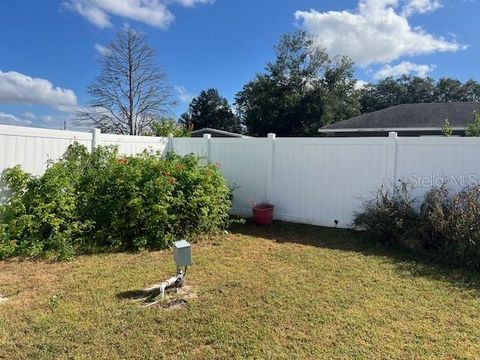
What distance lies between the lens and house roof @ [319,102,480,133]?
48.6 ft

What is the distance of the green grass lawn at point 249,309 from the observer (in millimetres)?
2791

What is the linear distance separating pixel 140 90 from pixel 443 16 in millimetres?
21425

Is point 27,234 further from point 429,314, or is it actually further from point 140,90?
point 140,90

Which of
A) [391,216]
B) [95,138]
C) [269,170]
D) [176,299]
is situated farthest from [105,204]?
[391,216]

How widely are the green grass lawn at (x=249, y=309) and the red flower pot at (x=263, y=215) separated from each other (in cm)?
198

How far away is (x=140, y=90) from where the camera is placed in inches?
1105

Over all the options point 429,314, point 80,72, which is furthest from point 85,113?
point 429,314

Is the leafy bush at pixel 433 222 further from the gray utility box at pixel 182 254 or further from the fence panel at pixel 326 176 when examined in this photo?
the gray utility box at pixel 182 254

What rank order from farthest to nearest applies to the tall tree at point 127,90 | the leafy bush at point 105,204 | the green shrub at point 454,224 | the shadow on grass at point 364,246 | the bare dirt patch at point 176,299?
the tall tree at point 127,90 < the leafy bush at point 105,204 < the green shrub at point 454,224 < the shadow on grass at point 364,246 < the bare dirt patch at point 176,299

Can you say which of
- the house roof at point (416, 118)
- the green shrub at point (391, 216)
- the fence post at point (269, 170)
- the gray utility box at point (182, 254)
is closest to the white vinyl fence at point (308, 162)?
the fence post at point (269, 170)

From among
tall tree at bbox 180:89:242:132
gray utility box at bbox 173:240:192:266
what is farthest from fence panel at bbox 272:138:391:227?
tall tree at bbox 180:89:242:132

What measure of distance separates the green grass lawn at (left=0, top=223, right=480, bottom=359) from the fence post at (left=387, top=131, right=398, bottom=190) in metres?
1.56

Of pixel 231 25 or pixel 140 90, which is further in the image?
pixel 140 90

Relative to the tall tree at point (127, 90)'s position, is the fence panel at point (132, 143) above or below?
below
